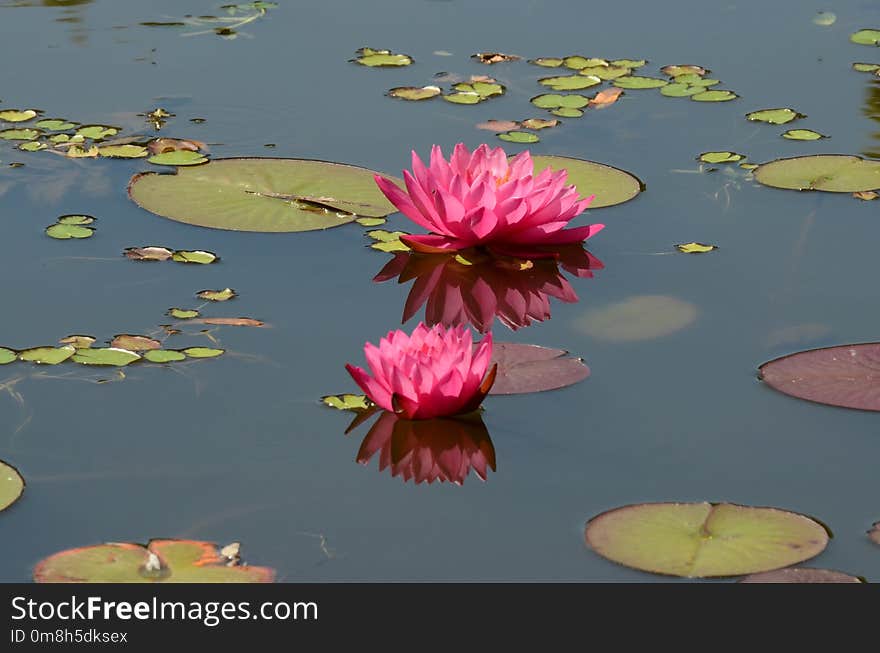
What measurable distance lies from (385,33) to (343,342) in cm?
292

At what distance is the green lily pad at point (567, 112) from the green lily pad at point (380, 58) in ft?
2.50

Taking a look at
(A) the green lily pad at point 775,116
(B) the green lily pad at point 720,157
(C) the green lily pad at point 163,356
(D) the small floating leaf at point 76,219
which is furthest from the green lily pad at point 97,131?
(A) the green lily pad at point 775,116

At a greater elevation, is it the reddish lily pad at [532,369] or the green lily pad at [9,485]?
the reddish lily pad at [532,369]

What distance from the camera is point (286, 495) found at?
2.69 meters

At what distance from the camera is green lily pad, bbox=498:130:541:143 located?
15.2ft

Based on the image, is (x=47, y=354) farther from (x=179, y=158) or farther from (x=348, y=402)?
(x=179, y=158)

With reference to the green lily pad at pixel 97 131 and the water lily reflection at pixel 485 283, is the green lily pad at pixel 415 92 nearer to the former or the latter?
the green lily pad at pixel 97 131

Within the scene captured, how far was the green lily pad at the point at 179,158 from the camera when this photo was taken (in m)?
4.41

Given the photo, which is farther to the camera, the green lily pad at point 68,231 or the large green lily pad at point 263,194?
the large green lily pad at point 263,194

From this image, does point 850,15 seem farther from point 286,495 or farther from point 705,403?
point 286,495

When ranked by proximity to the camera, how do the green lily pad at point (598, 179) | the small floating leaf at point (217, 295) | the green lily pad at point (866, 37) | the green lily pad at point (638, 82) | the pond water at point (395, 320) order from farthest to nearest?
the green lily pad at point (866, 37)
the green lily pad at point (638, 82)
the green lily pad at point (598, 179)
the small floating leaf at point (217, 295)
the pond water at point (395, 320)

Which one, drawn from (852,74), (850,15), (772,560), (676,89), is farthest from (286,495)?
(850,15)
